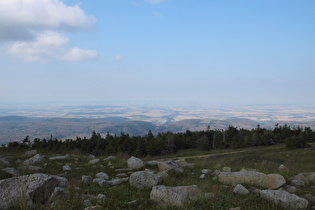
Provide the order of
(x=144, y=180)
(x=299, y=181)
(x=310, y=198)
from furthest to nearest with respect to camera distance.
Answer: (x=299, y=181), (x=144, y=180), (x=310, y=198)

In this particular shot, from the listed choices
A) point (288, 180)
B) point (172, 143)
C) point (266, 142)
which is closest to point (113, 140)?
point (172, 143)

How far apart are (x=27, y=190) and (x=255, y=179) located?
8.99 meters

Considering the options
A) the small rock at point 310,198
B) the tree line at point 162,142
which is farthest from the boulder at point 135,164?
the tree line at point 162,142

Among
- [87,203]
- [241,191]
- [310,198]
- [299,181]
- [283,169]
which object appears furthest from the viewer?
[283,169]

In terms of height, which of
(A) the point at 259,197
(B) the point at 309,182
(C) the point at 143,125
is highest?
(A) the point at 259,197

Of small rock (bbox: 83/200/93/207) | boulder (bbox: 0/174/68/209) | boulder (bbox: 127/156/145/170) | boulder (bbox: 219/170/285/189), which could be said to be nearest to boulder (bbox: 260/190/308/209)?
boulder (bbox: 219/170/285/189)

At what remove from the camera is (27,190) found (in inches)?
233

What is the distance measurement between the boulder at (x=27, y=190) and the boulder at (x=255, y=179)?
7510 mm

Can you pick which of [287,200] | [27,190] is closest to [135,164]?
[27,190]

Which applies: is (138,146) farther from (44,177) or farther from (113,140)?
(44,177)

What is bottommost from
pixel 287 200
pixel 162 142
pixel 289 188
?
pixel 162 142

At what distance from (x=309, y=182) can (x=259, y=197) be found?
16.9ft

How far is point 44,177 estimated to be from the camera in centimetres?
656

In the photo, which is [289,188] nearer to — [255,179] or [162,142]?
[255,179]
